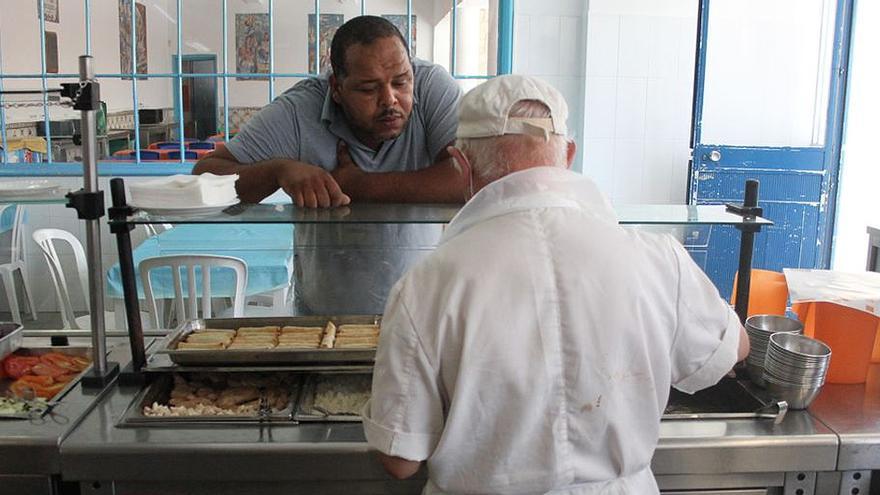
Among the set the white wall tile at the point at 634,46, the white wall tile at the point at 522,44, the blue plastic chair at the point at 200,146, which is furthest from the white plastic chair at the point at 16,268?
the white wall tile at the point at 634,46

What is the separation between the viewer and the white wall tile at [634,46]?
428 cm

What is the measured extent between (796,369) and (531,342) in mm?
891

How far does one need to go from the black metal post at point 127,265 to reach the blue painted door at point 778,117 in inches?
139

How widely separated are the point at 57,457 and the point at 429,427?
2.76ft

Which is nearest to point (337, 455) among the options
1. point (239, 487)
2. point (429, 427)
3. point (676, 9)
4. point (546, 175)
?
point (239, 487)

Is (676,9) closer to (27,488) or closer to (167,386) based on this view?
(167,386)

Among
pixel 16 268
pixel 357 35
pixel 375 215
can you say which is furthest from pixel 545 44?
pixel 16 268

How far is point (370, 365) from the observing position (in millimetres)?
1660

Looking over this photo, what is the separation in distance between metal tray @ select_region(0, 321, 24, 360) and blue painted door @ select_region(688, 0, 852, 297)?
3653 millimetres

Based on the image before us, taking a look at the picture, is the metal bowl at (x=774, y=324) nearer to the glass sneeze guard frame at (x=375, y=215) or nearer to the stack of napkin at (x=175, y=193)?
the glass sneeze guard frame at (x=375, y=215)

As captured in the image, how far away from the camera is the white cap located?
1.03 m

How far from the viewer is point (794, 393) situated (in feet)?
5.32

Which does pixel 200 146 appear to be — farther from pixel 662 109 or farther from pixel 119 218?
pixel 119 218

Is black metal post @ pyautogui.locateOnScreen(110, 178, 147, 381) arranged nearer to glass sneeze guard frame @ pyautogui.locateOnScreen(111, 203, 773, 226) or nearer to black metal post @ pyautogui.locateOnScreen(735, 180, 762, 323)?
glass sneeze guard frame @ pyautogui.locateOnScreen(111, 203, 773, 226)
